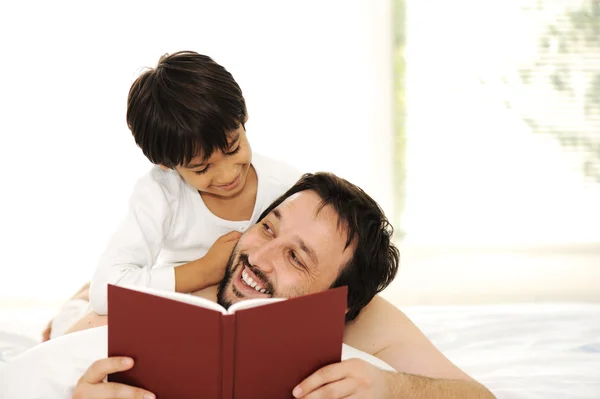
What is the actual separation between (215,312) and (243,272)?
623 millimetres

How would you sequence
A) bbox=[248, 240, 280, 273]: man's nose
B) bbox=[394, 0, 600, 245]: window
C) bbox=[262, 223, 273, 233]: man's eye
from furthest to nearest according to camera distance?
1. bbox=[394, 0, 600, 245]: window
2. bbox=[262, 223, 273, 233]: man's eye
3. bbox=[248, 240, 280, 273]: man's nose

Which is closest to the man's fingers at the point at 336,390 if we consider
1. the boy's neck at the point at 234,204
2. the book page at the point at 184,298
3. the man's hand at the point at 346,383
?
the man's hand at the point at 346,383

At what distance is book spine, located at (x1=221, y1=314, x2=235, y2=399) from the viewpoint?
4.34 ft

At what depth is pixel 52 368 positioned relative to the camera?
165 centimetres

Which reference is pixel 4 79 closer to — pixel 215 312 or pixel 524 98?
pixel 524 98

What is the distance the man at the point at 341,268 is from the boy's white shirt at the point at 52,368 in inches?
1.8

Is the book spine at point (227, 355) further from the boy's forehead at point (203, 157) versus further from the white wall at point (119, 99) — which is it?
the white wall at point (119, 99)

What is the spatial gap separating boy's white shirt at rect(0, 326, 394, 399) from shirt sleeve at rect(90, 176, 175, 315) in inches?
12.8

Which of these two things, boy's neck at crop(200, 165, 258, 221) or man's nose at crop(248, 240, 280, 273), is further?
boy's neck at crop(200, 165, 258, 221)

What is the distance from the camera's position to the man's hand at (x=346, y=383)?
4.84 feet

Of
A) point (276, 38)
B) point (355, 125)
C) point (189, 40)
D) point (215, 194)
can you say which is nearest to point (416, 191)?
point (355, 125)

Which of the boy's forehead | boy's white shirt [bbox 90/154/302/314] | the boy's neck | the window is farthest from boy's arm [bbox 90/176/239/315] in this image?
the window

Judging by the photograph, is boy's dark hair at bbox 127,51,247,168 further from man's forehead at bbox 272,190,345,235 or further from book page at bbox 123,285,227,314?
book page at bbox 123,285,227,314

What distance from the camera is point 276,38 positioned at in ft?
12.6
